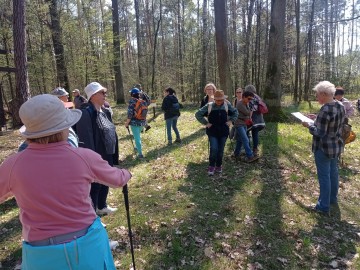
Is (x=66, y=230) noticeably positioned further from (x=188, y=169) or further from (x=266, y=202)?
(x=188, y=169)

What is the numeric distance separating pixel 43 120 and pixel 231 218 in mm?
4135

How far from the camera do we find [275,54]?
466 inches

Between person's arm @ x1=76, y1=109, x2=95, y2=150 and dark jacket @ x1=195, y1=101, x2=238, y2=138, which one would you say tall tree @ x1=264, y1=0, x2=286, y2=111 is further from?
person's arm @ x1=76, y1=109, x2=95, y2=150

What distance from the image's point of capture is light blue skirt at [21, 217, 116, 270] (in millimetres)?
2073

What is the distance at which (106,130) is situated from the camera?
501 centimetres

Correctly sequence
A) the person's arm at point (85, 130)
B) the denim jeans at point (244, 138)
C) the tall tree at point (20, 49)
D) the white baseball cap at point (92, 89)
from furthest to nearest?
the tall tree at point (20, 49) < the denim jeans at point (244, 138) < the white baseball cap at point (92, 89) < the person's arm at point (85, 130)

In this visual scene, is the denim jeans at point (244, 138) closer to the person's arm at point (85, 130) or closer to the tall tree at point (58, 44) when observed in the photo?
the person's arm at point (85, 130)

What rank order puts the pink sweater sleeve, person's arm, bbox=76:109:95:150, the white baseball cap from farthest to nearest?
1. the white baseball cap
2. person's arm, bbox=76:109:95:150
3. the pink sweater sleeve

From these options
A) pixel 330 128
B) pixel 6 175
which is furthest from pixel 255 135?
pixel 6 175

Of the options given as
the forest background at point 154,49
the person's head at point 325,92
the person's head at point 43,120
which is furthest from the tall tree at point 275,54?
the person's head at point 43,120

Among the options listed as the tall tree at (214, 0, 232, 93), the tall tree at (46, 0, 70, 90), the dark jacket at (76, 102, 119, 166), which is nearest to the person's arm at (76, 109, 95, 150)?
the dark jacket at (76, 102, 119, 166)

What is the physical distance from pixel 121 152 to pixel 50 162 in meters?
8.25

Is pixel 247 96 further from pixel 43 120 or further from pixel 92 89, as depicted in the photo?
pixel 43 120

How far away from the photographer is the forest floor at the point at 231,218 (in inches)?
175
